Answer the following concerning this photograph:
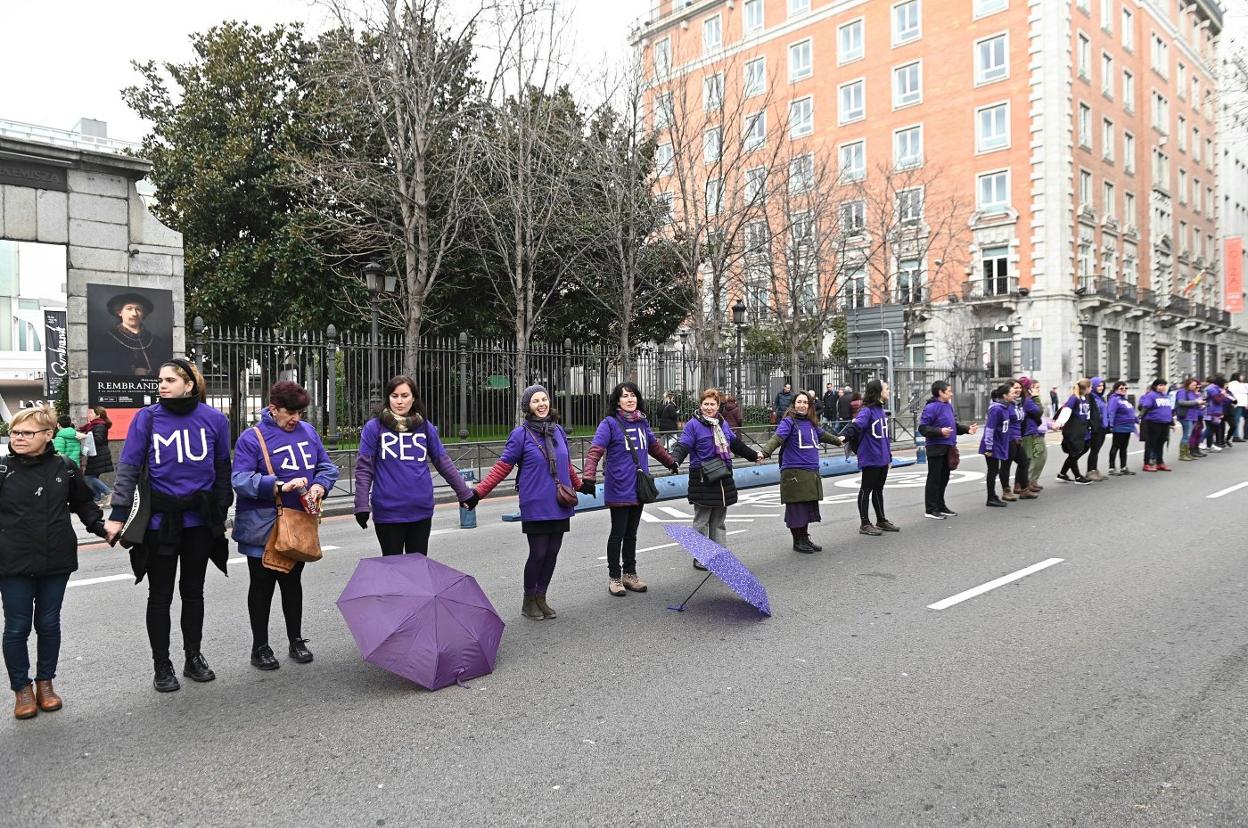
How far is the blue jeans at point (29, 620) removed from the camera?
4.09 metres

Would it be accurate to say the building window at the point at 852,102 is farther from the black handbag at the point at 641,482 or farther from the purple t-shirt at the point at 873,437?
the black handbag at the point at 641,482

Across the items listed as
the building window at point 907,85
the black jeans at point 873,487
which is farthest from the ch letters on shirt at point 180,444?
the building window at point 907,85

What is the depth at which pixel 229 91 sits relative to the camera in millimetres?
21297

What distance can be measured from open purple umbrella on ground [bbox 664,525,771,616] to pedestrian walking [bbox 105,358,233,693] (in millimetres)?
2788

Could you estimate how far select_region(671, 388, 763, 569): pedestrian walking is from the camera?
7180 mm

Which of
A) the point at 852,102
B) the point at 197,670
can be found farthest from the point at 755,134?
the point at 197,670

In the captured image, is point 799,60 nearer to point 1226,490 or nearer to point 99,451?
point 1226,490

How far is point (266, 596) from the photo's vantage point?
16.0ft

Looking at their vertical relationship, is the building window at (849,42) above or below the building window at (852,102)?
above

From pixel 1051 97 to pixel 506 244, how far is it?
2929cm

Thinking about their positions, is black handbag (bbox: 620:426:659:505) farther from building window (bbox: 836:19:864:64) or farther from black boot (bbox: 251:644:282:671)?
building window (bbox: 836:19:864:64)

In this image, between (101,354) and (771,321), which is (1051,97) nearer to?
(771,321)

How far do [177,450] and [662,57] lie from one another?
1791cm

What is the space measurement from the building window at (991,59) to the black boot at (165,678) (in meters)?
42.5
